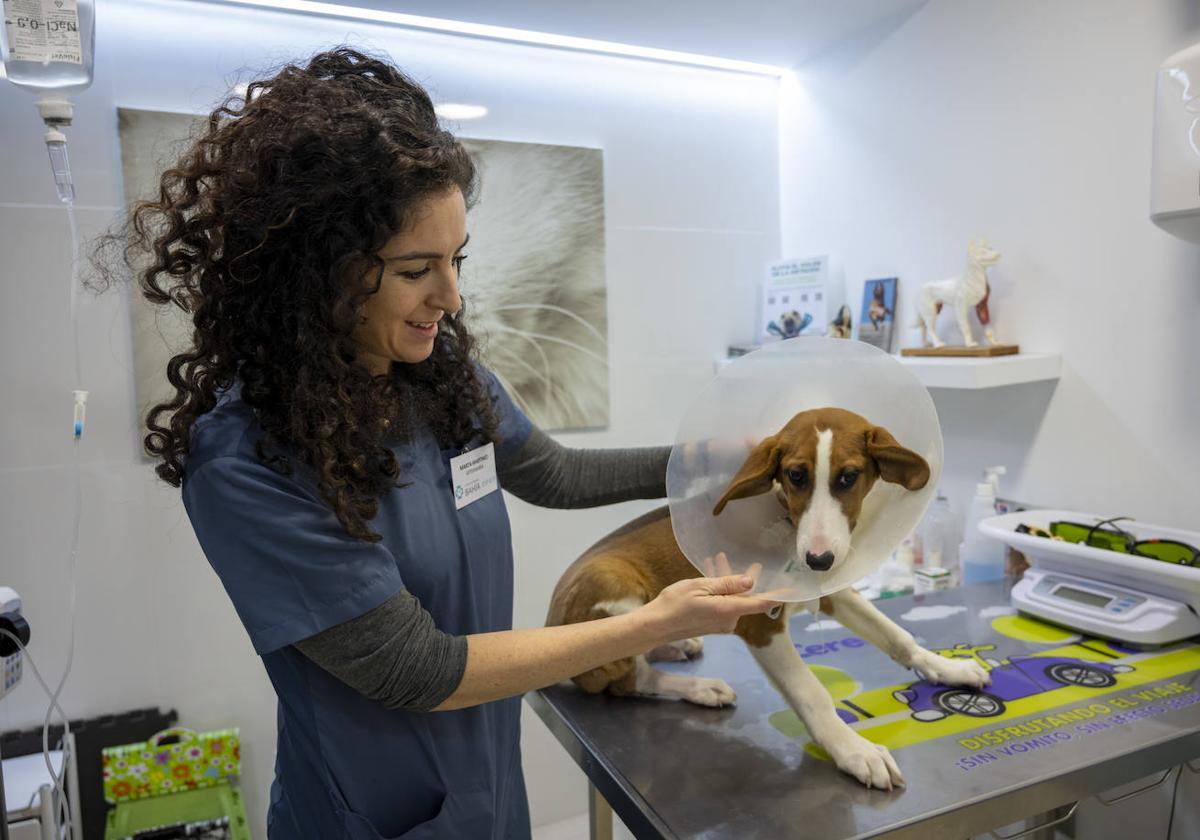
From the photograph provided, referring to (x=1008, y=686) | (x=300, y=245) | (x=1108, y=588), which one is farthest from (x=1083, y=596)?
(x=300, y=245)

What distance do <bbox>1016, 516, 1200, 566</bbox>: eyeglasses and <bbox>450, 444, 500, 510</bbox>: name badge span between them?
3.99 ft

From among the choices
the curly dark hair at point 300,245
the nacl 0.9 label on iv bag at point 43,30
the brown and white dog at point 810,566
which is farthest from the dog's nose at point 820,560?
the nacl 0.9 label on iv bag at point 43,30

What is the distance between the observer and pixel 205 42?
2.13 m

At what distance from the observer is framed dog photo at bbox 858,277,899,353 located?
237 cm

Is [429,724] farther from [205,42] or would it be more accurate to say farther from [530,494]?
[205,42]

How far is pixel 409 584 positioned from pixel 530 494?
1.30 ft

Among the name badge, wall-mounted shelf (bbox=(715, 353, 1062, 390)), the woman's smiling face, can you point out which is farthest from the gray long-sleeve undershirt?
wall-mounted shelf (bbox=(715, 353, 1062, 390))

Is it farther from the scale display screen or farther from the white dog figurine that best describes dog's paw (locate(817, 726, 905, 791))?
the white dog figurine

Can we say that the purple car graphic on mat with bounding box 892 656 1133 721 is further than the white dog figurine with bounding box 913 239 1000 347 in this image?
No

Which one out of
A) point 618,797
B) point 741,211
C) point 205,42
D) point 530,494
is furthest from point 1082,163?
point 205,42

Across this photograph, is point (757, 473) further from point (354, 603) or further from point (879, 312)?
point (879, 312)

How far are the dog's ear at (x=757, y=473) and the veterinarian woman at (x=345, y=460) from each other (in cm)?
12

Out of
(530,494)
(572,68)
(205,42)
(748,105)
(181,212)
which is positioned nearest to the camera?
(181,212)

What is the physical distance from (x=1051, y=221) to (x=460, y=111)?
1.59 metres
